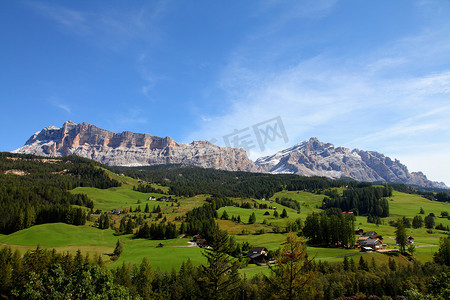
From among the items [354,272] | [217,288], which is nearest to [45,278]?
[217,288]

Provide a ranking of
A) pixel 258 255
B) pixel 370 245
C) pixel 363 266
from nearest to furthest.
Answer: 1. pixel 363 266
2. pixel 258 255
3. pixel 370 245

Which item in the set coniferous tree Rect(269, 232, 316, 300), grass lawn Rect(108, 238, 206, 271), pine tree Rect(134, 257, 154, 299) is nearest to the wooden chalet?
grass lawn Rect(108, 238, 206, 271)

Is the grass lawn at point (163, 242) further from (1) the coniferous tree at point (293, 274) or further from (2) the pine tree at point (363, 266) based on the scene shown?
(1) the coniferous tree at point (293, 274)

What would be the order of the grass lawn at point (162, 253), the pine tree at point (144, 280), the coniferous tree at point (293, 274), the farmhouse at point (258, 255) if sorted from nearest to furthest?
the coniferous tree at point (293, 274) < the pine tree at point (144, 280) < the grass lawn at point (162, 253) < the farmhouse at point (258, 255)

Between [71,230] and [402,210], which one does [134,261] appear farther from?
[402,210]

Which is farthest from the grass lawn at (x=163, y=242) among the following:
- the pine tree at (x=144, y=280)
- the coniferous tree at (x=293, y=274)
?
the coniferous tree at (x=293, y=274)

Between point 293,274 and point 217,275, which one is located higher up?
point 293,274

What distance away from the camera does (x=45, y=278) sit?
30.9 metres

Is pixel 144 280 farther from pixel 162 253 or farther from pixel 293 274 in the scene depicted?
pixel 293 274

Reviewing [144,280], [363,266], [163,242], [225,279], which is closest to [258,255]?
[363,266]

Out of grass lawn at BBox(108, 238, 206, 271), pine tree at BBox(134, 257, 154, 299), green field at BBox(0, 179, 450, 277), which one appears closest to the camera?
pine tree at BBox(134, 257, 154, 299)

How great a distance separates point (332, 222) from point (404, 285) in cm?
4301

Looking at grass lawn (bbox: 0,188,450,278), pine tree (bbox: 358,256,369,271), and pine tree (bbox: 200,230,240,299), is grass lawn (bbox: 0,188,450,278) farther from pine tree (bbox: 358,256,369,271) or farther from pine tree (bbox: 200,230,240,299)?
pine tree (bbox: 200,230,240,299)

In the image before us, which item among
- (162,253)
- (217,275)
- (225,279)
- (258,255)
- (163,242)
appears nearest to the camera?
(217,275)
